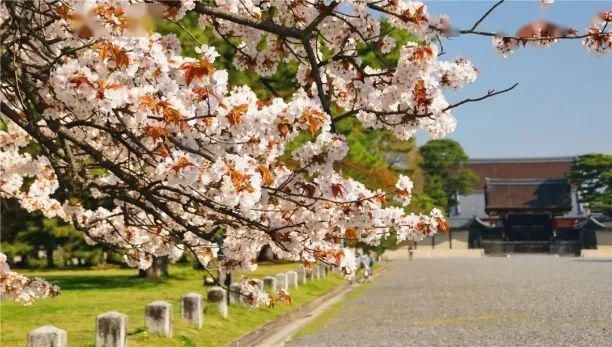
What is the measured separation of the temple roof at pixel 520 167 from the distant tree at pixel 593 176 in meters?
14.2

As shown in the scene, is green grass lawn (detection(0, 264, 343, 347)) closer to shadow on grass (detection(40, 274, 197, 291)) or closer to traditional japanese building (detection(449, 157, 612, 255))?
shadow on grass (detection(40, 274, 197, 291))

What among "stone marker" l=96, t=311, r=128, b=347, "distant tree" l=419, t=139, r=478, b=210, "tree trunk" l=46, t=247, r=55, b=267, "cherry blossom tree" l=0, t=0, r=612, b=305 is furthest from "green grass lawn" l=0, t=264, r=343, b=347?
"distant tree" l=419, t=139, r=478, b=210

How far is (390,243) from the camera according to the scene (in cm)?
4075

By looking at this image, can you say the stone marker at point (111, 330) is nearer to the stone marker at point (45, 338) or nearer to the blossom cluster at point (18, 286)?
the blossom cluster at point (18, 286)

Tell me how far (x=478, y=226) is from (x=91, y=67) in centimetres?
7647

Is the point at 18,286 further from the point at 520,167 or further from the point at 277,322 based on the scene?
the point at 520,167

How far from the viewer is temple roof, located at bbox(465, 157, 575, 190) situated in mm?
101188

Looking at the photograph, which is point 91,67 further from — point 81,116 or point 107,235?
point 107,235

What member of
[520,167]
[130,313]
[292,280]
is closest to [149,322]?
[130,313]

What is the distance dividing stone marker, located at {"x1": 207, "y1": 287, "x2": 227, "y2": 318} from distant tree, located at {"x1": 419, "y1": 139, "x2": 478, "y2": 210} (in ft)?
238

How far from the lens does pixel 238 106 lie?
5.28 metres

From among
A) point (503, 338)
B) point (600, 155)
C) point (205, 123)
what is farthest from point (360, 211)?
point (600, 155)

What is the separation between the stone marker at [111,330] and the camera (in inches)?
360

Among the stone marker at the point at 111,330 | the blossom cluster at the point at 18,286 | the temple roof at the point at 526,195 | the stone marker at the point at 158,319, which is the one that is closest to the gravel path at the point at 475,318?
the stone marker at the point at 158,319
